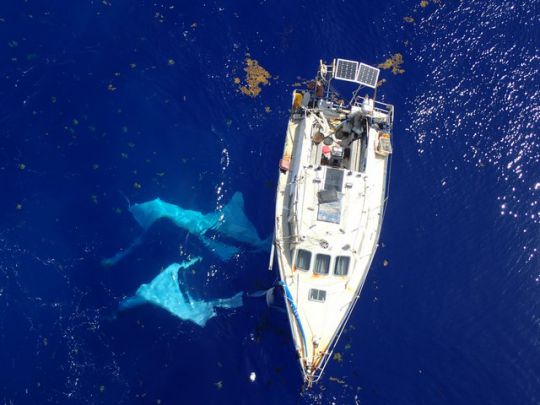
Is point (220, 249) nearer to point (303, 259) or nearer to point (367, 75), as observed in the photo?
point (303, 259)

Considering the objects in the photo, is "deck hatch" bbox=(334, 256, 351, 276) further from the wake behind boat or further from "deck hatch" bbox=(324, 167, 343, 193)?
"deck hatch" bbox=(324, 167, 343, 193)

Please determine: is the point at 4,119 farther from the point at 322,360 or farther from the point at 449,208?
the point at 449,208

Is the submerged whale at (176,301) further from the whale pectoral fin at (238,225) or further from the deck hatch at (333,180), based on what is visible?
the deck hatch at (333,180)

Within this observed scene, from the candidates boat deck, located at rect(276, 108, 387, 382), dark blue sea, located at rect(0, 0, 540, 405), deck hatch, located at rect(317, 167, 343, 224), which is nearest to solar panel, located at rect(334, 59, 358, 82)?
dark blue sea, located at rect(0, 0, 540, 405)

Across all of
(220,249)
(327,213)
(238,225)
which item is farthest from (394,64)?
(220,249)

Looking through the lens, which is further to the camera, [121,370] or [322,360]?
[121,370]

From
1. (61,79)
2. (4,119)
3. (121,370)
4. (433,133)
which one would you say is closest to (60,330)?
(121,370)
